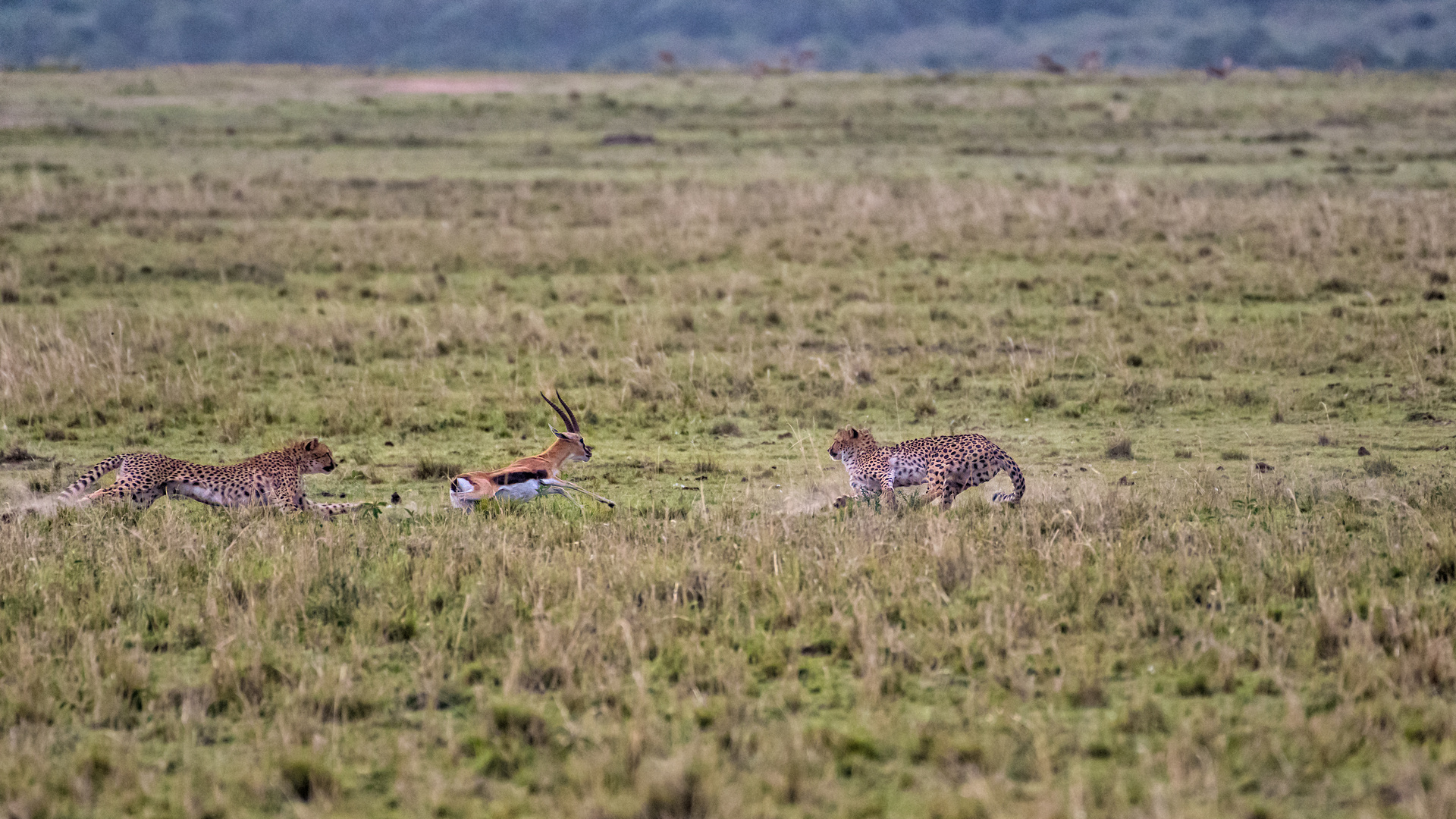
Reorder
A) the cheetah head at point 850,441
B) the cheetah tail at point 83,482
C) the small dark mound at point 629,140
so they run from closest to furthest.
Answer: the cheetah tail at point 83,482 → the cheetah head at point 850,441 → the small dark mound at point 629,140

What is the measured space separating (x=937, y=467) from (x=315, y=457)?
392 cm

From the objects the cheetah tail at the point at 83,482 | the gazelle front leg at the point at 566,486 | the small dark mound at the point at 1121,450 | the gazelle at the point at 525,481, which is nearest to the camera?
the gazelle at the point at 525,481

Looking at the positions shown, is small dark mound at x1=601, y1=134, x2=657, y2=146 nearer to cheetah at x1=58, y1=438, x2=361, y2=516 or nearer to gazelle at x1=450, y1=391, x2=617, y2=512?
gazelle at x1=450, y1=391, x2=617, y2=512

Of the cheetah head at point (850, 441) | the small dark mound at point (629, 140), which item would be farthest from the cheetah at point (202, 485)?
the small dark mound at point (629, 140)

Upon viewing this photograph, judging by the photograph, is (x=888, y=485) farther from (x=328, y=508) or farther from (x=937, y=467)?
(x=328, y=508)

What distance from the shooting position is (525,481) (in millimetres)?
8812

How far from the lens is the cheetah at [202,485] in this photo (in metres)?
8.68

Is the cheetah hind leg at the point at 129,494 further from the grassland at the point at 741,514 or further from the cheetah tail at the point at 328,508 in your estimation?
the cheetah tail at the point at 328,508

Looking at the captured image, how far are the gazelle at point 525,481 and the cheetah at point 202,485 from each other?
0.79m

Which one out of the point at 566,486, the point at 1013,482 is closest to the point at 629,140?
the point at 566,486

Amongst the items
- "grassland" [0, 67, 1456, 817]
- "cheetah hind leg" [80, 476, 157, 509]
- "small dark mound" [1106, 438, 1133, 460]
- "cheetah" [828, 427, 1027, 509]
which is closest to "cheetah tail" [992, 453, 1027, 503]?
"cheetah" [828, 427, 1027, 509]

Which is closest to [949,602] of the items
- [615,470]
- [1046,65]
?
[615,470]

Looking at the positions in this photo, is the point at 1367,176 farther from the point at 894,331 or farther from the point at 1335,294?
the point at 894,331

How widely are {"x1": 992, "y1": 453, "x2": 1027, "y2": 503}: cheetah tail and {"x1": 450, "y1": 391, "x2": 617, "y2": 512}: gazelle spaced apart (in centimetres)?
240
